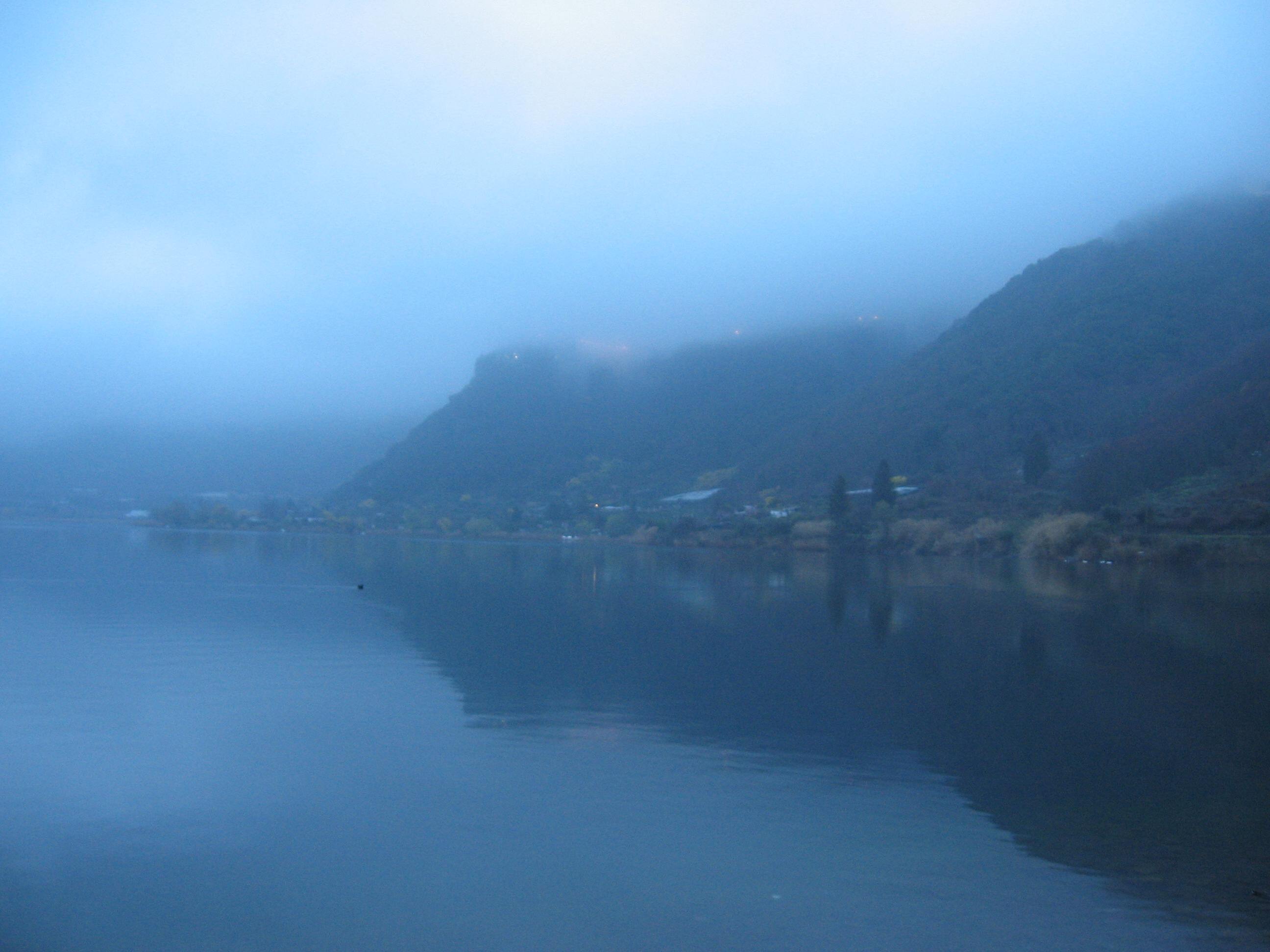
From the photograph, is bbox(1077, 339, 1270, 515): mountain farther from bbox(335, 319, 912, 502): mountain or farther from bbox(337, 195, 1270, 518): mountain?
bbox(335, 319, 912, 502): mountain

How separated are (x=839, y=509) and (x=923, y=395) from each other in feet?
118

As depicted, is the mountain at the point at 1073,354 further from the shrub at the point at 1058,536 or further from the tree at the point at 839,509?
the shrub at the point at 1058,536

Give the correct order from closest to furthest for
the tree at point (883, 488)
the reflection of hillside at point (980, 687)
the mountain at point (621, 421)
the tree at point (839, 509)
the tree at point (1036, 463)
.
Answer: the reflection of hillside at point (980, 687), the tree at point (839, 509), the tree at point (1036, 463), the tree at point (883, 488), the mountain at point (621, 421)

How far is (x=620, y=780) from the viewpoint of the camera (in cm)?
943

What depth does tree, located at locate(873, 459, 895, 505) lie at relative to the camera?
64438 mm

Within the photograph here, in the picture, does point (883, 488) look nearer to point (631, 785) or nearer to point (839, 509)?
point (839, 509)

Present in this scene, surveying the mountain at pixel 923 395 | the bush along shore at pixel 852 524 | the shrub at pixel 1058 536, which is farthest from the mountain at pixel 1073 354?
the shrub at pixel 1058 536

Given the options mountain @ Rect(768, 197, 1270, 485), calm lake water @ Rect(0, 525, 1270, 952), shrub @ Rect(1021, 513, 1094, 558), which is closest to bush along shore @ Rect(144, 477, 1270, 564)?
shrub @ Rect(1021, 513, 1094, 558)

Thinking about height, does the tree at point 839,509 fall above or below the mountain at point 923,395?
below

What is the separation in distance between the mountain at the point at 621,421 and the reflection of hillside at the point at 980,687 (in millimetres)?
76525

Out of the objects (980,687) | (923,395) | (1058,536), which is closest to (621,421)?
(923,395)

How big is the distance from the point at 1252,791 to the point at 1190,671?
6.92 m

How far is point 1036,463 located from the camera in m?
62.0

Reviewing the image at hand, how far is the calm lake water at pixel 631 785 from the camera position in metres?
6.32
